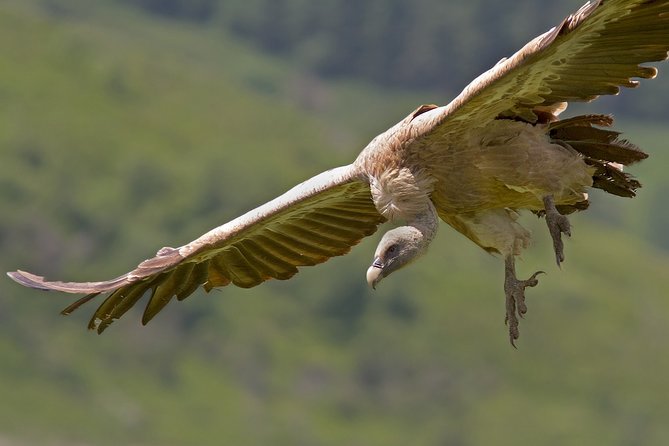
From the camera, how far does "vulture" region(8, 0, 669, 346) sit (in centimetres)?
1366

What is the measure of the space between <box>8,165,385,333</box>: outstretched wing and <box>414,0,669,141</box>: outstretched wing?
1308mm

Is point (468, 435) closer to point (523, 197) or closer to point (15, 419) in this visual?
point (15, 419)

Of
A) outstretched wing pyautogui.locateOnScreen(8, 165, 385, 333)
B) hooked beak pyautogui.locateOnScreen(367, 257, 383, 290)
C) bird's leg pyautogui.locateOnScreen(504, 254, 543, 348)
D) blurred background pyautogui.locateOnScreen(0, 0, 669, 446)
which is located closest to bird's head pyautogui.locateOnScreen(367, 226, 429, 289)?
hooked beak pyautogui.locateOnScreen(367, 257, 383, 290)

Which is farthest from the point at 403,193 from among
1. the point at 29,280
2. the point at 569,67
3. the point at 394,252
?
the point at 29,280

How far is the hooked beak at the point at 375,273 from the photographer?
13844mm

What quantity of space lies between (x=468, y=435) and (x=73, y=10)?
2776 inches

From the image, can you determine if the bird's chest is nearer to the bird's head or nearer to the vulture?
the vulture

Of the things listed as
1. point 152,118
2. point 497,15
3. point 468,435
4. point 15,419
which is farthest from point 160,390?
point 497,15

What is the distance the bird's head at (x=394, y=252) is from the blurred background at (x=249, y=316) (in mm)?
81417

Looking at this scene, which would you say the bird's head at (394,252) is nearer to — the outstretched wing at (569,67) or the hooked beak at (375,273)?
the hooked beak at (375,273)

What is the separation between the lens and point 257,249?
16.7 metres

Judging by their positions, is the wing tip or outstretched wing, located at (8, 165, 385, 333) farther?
outstretched wing, located at (8, 165, 385, 333)

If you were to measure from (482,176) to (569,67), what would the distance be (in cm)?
128

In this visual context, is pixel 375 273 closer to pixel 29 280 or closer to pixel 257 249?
pixel 257 249
